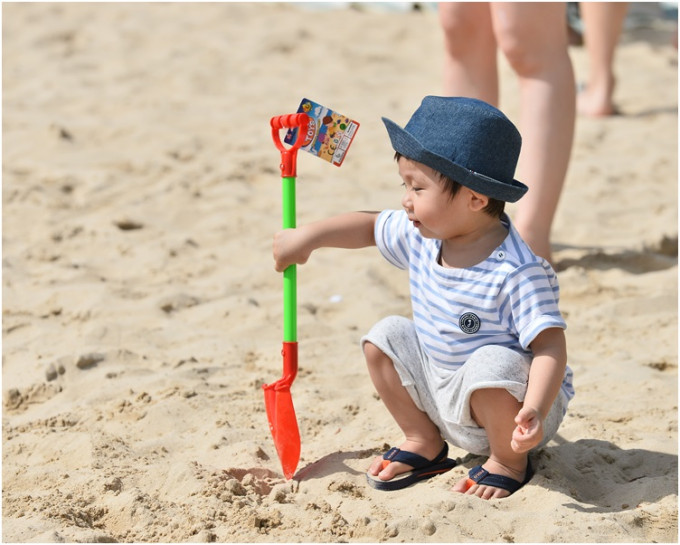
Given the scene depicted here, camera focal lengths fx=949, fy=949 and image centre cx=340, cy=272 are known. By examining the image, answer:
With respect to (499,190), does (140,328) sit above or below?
below

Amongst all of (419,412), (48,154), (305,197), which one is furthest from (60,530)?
(48,154)

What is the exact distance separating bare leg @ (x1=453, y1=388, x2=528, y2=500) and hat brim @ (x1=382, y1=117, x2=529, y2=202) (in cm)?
44

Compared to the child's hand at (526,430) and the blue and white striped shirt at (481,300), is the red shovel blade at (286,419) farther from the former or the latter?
the child's hand at (526,430)

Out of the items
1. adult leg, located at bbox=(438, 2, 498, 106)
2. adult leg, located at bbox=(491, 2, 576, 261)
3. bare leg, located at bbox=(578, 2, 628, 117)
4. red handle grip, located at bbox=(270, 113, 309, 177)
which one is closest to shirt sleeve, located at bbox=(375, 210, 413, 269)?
red handle grip, located at bbox=(270, 113, 309, 177)

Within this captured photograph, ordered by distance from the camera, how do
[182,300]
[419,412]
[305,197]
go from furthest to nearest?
[305,197]
[182,300]
[419,412]

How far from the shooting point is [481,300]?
7.01 feet

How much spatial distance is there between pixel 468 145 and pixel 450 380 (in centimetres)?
55

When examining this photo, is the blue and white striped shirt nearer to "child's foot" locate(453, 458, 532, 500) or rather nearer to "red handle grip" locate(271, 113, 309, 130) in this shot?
"child's foot" locate(453, 458, 532, 500)

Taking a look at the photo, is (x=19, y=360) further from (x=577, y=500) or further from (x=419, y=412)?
(x=577, y=500)

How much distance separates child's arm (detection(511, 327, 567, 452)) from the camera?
1.98 meters

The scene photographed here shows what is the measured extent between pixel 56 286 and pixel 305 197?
1362mm

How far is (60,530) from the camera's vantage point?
78.8 inches

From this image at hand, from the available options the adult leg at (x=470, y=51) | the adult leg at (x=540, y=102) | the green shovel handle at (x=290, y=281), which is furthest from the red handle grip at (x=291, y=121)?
the adult leg at (x=470, y=51)

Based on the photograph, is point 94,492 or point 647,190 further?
point 647,190
